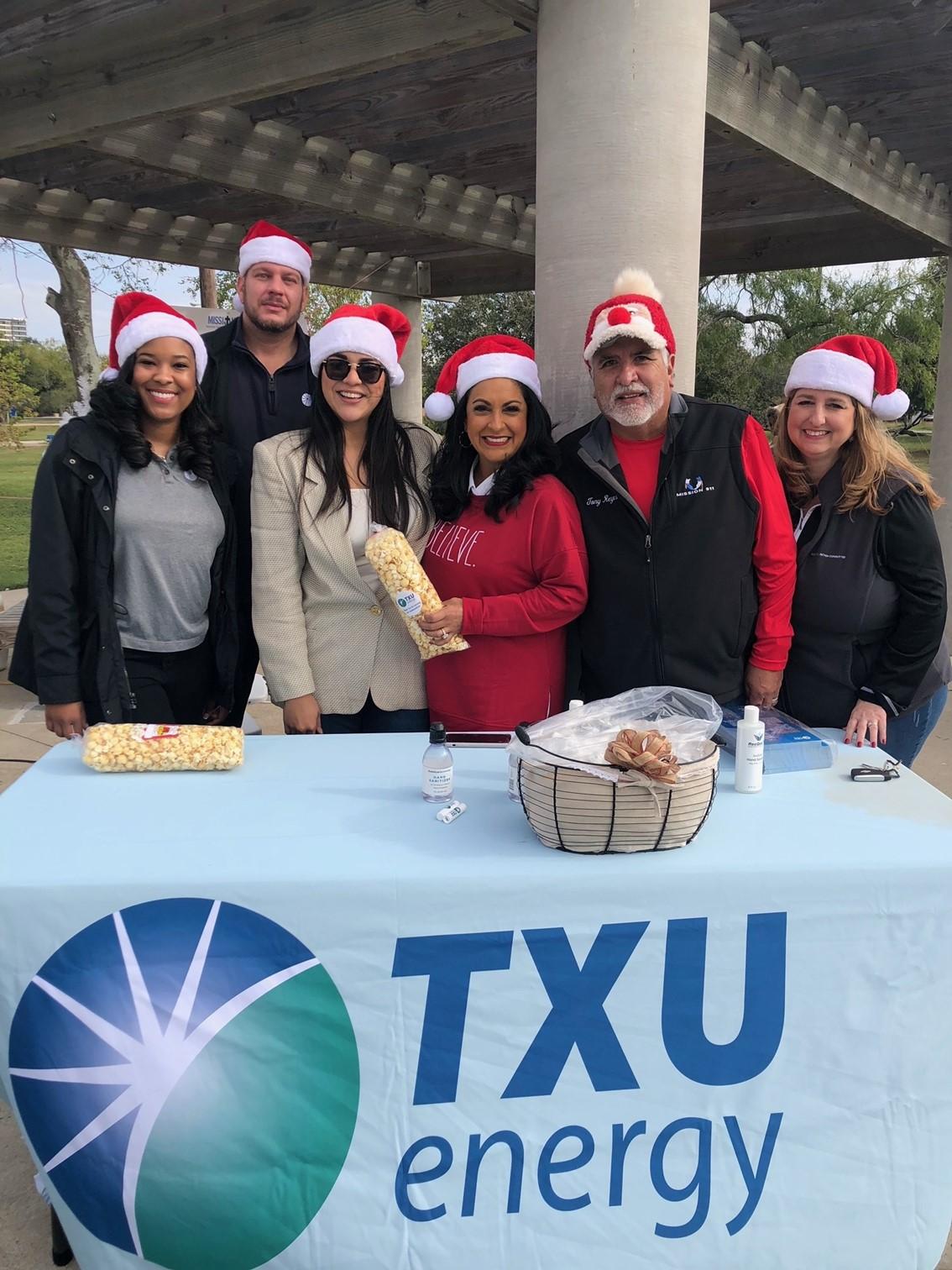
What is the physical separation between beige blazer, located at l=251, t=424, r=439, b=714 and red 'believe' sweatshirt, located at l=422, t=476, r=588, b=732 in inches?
4.6

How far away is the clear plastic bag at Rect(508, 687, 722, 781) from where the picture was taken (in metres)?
1.88

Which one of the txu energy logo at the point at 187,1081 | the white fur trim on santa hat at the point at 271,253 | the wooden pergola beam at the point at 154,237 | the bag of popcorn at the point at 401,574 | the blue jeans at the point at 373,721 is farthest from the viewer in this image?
the wooden pergola beam at the point at 154,237

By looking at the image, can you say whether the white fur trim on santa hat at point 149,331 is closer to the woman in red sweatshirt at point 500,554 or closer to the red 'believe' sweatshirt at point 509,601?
the woman in red sweatshirt at point 500,554

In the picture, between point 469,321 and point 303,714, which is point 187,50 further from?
point 469,321

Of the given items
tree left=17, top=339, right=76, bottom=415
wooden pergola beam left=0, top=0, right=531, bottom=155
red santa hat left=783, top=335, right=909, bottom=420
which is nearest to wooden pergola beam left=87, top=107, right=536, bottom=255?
wooden pergola beam left=0, top=0, right=531, bottom=155

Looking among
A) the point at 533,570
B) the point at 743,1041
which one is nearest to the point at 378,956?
the point at 743,1041

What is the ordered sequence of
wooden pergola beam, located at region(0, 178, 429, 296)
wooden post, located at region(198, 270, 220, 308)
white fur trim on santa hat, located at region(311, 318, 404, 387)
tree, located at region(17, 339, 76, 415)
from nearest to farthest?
white fur trim on santa hat, located at region(311, 318, 404, 387) → wooden pergola beam, located at region(0, 178, 429, 296) → wooden post, located at region(198, 270, 220, 308) → tree, located at region(17, 339, 76, 415)

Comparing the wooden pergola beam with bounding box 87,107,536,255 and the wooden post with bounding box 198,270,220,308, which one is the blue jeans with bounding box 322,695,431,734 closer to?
the wooden pergola beam with bounding box 87,107,536,255

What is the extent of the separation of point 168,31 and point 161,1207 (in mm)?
4605

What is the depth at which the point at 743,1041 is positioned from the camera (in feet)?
6.21

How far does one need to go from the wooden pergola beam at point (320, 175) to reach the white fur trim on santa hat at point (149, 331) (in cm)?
275

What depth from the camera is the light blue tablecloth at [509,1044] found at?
1.80m

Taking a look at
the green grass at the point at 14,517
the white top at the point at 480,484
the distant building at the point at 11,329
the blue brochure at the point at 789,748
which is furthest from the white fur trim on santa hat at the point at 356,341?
the distant building at the point at 11,329

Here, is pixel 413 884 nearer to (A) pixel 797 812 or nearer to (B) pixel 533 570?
(A) pixel 797 812
